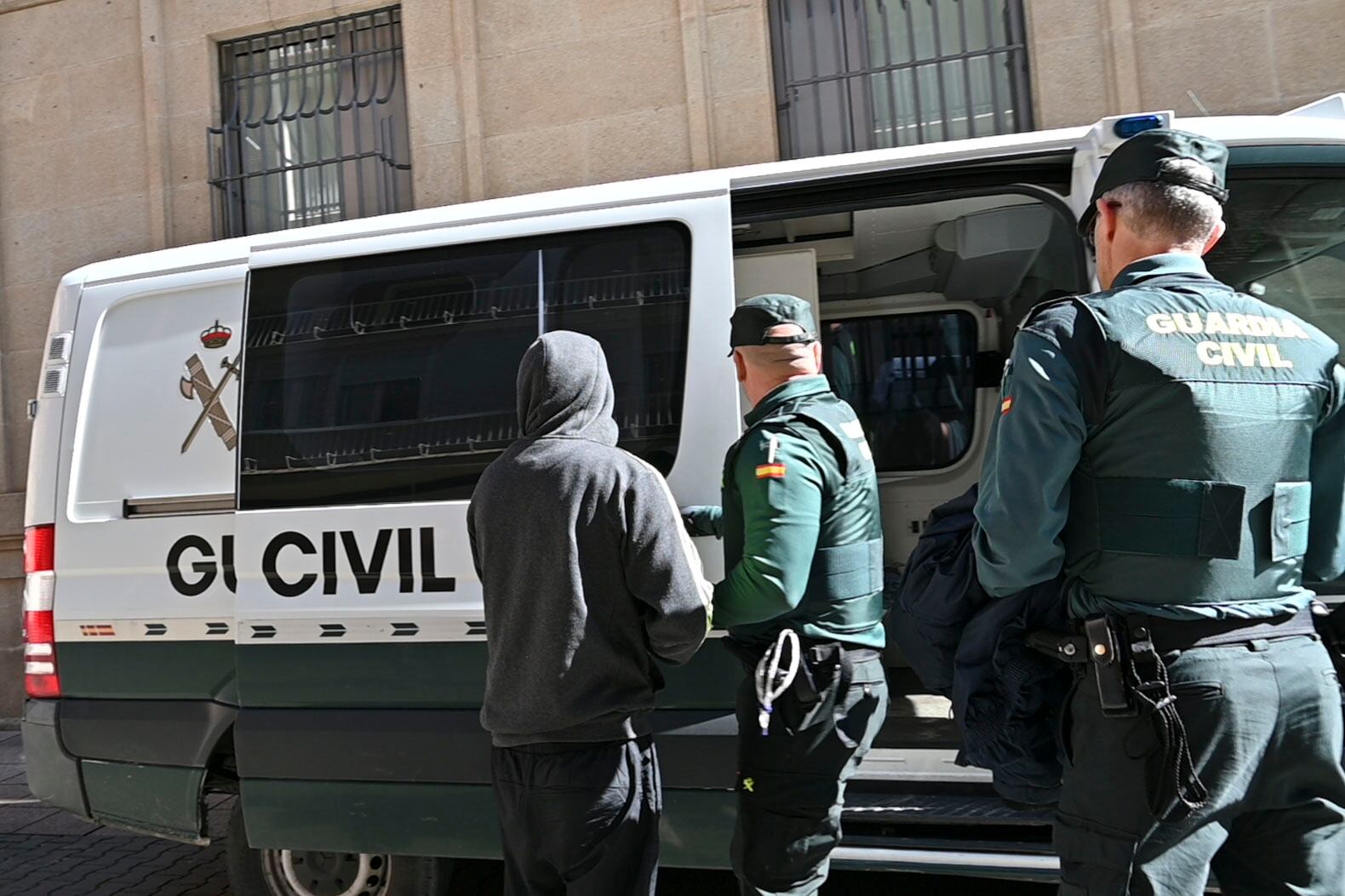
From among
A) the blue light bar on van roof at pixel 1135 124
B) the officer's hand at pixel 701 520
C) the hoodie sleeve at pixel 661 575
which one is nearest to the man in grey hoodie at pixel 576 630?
the hoodie sleeve at pixel 661 575

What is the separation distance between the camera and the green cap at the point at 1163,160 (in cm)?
182

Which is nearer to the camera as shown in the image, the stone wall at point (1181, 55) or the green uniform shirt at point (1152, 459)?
the green uniform shirt at point (1152, 459)

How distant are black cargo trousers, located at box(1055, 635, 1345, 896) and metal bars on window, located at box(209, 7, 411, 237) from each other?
6.89 metres

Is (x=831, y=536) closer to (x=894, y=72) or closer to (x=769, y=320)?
(x=769, y=320)

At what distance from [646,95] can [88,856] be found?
17.1 ft

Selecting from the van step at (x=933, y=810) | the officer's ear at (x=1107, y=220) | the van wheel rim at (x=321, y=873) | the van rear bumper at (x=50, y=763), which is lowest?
the van wheel rim at (x=321, y=873)

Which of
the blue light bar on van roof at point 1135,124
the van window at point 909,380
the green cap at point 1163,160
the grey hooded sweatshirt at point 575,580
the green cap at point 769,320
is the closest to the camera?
the green cap at point 1163,160

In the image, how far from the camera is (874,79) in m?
7.06

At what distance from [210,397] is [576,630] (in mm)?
1815

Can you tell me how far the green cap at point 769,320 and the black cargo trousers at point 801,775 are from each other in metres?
0.68

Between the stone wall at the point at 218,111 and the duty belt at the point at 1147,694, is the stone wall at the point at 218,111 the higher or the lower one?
the higher one

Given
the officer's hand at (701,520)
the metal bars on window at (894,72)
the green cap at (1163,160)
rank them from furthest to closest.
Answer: the metal bars on window at (894,72) < the officer's hand at (701,520) < the green cap at (1163,160)

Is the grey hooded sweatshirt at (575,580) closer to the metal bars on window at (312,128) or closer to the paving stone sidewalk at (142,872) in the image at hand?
the paving stone sidewalk at (142,872)

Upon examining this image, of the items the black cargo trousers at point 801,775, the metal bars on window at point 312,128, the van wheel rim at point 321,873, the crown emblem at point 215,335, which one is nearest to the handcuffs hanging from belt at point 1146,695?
the black cargo trousers at point 801,775
